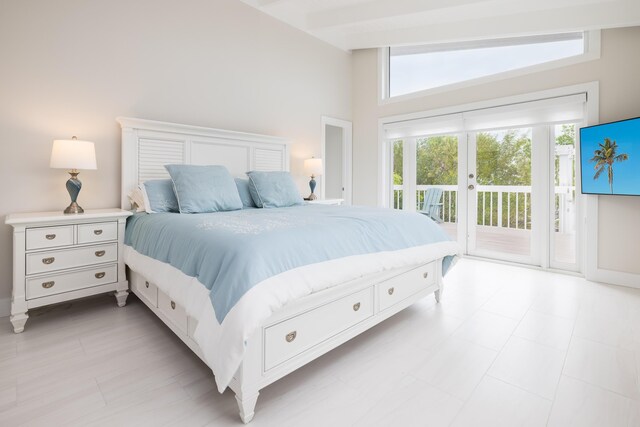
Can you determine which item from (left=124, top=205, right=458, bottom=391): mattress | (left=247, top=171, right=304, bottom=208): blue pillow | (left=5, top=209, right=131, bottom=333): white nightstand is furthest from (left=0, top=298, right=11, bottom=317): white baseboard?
(left=247, top=171, right=304, bottom=208): blue pillow

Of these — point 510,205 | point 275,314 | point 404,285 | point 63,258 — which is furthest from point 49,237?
point 510,205

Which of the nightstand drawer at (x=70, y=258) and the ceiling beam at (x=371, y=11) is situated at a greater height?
the ceiling beam at (x=371, y=11)

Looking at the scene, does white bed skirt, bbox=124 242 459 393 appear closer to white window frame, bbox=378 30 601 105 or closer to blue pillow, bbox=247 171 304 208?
blue pillow, bbox=247 171 304 208

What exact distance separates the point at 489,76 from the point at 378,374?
151 inches

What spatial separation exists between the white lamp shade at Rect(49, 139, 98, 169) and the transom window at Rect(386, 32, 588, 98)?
4105mm

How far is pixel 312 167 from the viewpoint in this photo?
4.34 m

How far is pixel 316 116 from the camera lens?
4703mm

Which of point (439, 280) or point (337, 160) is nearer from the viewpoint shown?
point (439, 280)

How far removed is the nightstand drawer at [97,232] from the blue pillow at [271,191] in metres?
1.23

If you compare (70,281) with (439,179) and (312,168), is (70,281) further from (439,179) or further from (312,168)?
(439,179)

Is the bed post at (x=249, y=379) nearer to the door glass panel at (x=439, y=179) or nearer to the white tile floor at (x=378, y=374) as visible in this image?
the white tile floor at (x=378, y=374)

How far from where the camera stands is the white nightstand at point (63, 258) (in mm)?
2096

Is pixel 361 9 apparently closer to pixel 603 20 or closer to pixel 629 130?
pixel 603 20

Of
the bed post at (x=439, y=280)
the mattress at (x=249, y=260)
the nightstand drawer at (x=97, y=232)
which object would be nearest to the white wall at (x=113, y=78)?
the nightstand drawer at (x=97, y=232)
